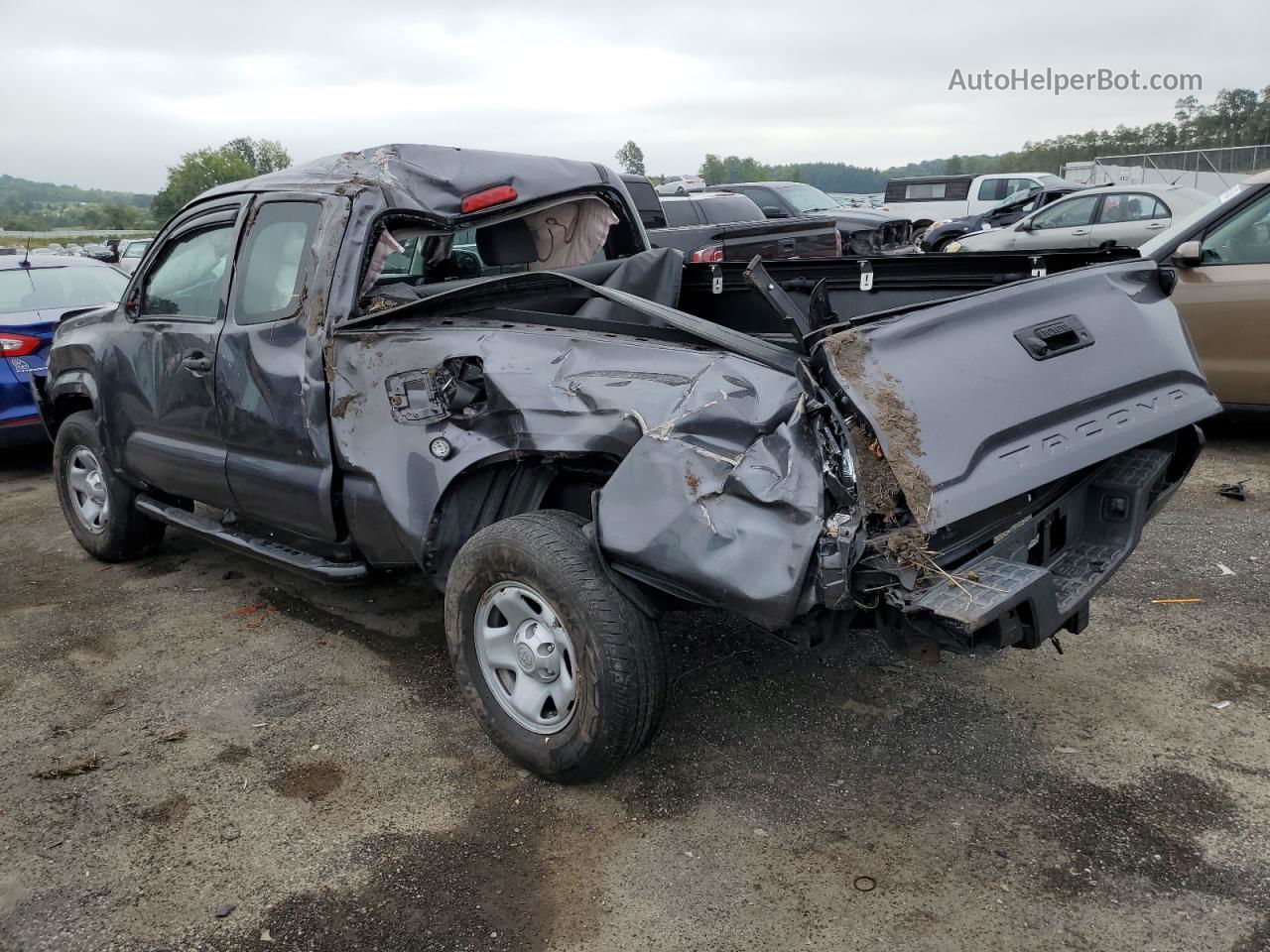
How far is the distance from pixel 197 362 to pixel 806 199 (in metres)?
15.7

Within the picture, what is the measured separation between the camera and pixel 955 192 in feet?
91.5

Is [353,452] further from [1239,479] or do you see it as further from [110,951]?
[1239,479]

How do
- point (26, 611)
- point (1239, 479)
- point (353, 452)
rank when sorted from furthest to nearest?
point (1239, 479) < point (26, 611) < point (353, 452)

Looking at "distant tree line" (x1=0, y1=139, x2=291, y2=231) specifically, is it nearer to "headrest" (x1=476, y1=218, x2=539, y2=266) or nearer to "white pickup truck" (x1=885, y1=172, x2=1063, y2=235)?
"white pickup truck" (x1=885, y1=172, x2=1063, y2=235)

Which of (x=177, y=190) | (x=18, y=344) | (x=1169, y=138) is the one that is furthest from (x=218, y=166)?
(x=18, y=344)

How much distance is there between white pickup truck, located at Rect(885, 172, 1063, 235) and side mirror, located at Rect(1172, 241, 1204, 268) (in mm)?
19345

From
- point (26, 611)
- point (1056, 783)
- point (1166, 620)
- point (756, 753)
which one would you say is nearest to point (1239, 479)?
point (1166, 620)

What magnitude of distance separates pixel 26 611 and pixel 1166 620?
529 centimetres

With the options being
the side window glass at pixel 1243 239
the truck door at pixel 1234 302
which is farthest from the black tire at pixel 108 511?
the side window glass at pixel 1243 239

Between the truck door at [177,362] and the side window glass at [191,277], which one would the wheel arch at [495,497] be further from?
the side window glass at [191,277]

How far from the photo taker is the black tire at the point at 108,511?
5203 mm

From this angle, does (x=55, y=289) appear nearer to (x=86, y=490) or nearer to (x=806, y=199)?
(x=86, y=490)

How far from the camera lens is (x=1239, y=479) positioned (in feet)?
19.2

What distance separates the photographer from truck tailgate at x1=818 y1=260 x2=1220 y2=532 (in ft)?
8.14
